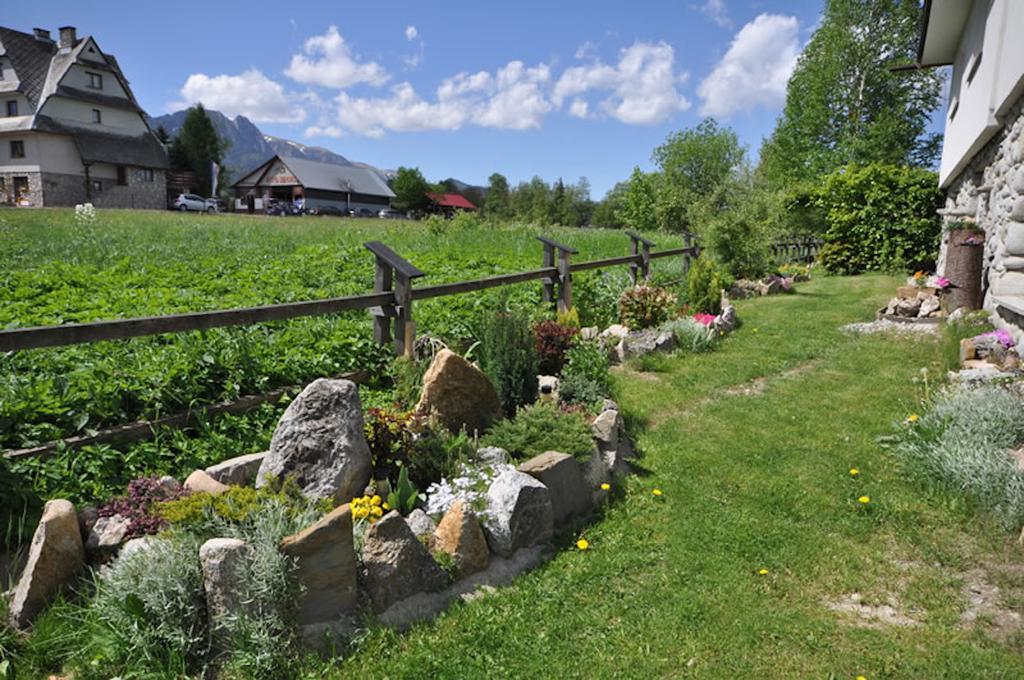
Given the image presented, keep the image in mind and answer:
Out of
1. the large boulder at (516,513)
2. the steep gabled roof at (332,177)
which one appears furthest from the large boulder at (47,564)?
the steep gabled roof at (332,177)

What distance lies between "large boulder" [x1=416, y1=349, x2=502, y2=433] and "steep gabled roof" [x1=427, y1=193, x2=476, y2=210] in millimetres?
69399

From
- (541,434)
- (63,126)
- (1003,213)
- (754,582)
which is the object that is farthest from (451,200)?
(754,582)

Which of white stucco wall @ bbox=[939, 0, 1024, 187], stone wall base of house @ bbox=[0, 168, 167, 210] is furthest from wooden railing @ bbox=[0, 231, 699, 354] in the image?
stone wall base of house @ bbox=[0, 168, 167, 210]

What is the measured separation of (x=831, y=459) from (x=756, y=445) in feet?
1.92

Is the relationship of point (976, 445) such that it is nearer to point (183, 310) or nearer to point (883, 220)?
point (183, 310)

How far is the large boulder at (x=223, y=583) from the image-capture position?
2674mm

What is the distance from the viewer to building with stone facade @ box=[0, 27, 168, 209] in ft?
121

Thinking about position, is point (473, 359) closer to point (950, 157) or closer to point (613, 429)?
point (613, 429)

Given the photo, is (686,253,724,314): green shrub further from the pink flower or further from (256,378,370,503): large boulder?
(256,378,370,503): large boulder

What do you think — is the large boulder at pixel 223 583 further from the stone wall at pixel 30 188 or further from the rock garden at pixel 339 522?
the stone wall at pixel 30 188

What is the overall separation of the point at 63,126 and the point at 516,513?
148 ft

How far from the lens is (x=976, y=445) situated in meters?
4.47

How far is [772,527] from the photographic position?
4082 millimetres

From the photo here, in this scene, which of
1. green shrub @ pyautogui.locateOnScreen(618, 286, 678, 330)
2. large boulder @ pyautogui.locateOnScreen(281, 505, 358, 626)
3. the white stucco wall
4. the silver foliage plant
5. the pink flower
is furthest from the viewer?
green shrub @ pyautogui.locateOnScreen(618, 286, 678, 330)
